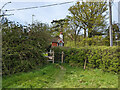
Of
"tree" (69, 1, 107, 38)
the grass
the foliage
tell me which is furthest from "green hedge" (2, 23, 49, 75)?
"tree" (69, 1, 107, 38)

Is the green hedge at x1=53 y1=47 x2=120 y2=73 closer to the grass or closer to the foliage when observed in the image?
the grass

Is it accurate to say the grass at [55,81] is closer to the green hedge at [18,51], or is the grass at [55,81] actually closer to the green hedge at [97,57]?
the green hedge at [18,51]

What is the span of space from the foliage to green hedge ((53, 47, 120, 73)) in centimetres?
226

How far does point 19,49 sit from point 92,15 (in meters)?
10.3

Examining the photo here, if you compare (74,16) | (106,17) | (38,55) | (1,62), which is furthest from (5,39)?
(106,17)

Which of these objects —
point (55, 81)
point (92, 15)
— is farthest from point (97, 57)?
point (92, 15)

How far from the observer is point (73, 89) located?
9.24 ft

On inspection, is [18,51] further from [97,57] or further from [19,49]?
[97,57]

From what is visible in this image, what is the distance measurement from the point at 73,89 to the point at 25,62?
2.95 m

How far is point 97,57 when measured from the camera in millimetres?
5738

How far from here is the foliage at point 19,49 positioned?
437 centimetres

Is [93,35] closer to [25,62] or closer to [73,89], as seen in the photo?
[25,62]

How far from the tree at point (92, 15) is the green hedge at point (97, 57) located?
629 centimetres

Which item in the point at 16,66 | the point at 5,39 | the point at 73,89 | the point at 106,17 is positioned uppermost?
the point at 106,17
